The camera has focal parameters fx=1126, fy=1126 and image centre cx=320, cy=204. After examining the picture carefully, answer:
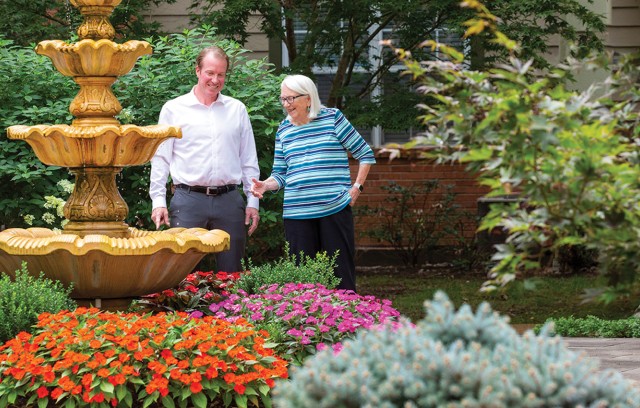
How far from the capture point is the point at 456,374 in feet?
10.4

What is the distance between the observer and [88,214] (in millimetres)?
7125

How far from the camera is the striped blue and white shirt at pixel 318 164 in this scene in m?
7.47

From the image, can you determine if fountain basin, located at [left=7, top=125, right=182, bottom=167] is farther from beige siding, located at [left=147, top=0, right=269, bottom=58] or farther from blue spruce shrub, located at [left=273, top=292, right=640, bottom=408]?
beige siding, located at [left=147, top=0, right=269, bottom=58]

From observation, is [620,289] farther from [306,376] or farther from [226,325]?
[226,325]

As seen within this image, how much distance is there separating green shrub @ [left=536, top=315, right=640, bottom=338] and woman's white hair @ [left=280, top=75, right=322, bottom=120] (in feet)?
8.76

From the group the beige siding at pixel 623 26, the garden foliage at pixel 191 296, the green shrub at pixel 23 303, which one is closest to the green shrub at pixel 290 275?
the garden foliage at pixel 191 296

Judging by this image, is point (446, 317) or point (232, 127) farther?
point (232, 127)

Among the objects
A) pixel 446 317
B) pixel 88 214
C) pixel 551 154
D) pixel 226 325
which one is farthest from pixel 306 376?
pixel 88 214

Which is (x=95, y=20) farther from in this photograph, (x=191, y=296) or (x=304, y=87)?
(x=191, y=296)

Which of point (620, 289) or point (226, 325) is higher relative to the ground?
point (620, 289)

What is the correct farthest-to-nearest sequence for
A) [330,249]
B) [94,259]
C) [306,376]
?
[330,249] → [94,259] → [306,376]

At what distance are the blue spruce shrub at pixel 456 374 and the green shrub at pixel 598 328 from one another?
543 cm

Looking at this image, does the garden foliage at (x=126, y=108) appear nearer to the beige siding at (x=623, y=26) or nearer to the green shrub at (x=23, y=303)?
the green shrub at (x=23, y=303)

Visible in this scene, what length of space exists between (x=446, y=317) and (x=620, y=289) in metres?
0.66
